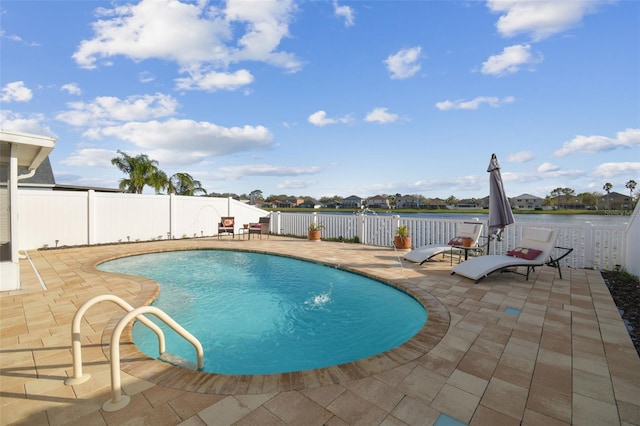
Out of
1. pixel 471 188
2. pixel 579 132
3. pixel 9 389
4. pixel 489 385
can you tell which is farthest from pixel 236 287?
pixel 471 188

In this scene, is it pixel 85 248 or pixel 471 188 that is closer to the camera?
pixel 85 248

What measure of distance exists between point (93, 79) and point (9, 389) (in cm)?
1063

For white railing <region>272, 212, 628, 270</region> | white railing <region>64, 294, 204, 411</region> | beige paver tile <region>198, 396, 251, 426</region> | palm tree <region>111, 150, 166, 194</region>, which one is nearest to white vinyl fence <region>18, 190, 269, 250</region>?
white railing <region>272, 212, 628, 270</region>

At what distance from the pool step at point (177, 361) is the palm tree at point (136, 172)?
22551 millimetres

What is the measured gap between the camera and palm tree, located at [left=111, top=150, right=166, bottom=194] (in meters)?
21.5

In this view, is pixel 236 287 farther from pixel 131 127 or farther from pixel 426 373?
pixel 131 127

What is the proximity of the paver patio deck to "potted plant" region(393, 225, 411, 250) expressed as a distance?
170 inches

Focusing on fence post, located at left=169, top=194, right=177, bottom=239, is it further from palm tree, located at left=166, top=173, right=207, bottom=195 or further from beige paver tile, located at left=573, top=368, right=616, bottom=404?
palm tree, located at left=166, top=173, right=207, bottom=195

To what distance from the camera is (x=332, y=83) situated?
10.6m

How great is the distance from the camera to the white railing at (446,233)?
234 inches

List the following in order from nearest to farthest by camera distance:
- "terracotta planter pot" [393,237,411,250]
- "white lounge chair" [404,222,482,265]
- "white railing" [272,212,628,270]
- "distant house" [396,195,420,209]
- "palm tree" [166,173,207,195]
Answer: "white railing" [272,212,628,270]
"white lounge chair" [404,222,482,265]
"terracotta planter pot" [393,237,411,250]
"palm tree" [166,173,207,195]
"distant house" [396,195,420,209]

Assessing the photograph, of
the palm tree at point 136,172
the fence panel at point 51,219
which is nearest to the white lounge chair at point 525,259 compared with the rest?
the fence panel at point 51,219

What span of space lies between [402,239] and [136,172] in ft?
71.5

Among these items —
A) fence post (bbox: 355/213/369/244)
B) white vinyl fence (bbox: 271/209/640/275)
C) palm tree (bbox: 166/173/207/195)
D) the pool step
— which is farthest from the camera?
palm tree (bbox: 166/173/207/195)
